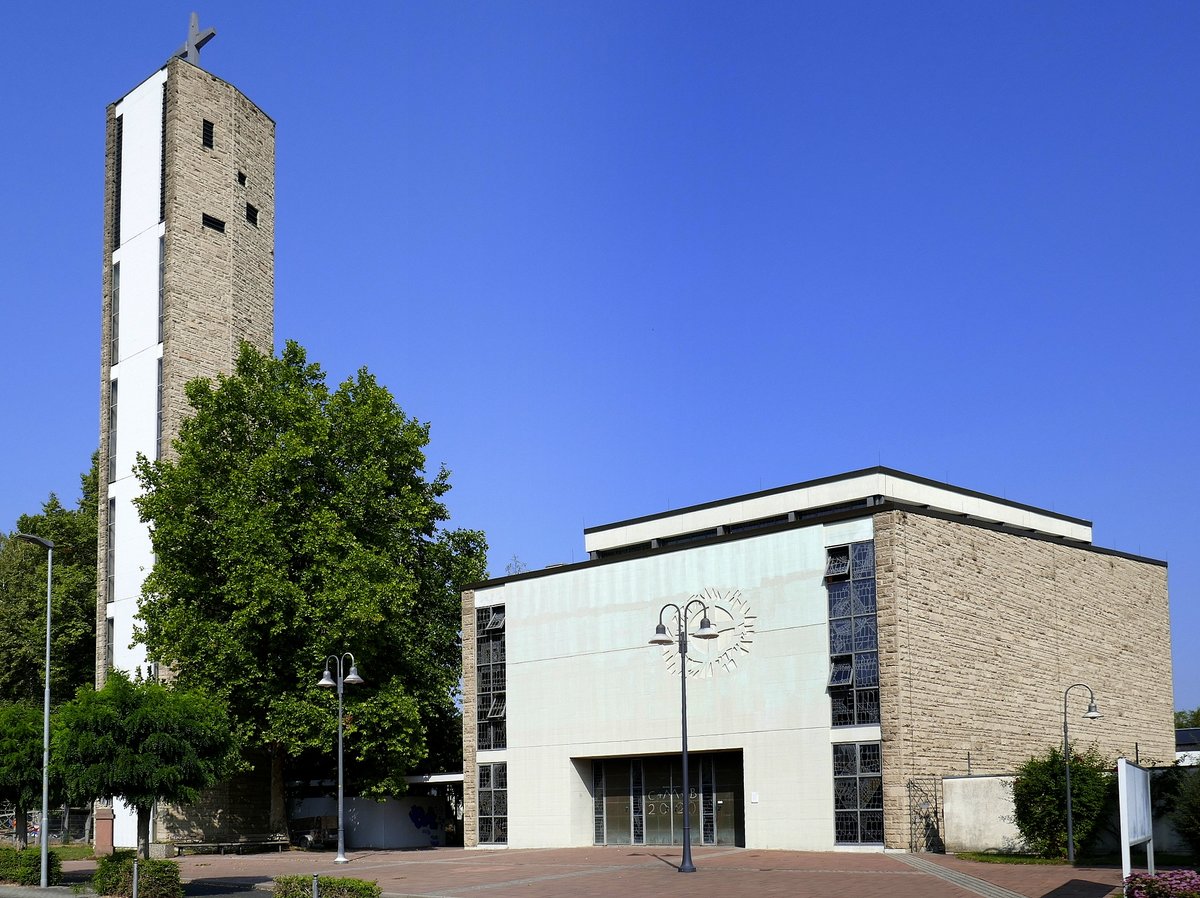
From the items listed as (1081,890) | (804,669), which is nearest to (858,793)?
(804,669)

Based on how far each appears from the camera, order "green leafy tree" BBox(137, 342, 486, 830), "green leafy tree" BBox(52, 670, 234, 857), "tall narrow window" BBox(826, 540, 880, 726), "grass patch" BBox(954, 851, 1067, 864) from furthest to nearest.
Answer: "green leafy tree" BBox(137, 342, 486, 830)
"tall narrow window" BBox(826, 540, 880, 726)
"grass patch" BBox(954, 851, 1067, 864)
"green leafy tree" BBox(52, 670, 234, 857)

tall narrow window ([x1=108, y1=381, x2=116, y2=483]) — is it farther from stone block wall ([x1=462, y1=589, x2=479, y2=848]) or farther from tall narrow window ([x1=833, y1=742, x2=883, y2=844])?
tall narrow window ([x1=833, y1=742, x2=883, y2=844])

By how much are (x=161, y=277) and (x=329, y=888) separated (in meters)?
34.1

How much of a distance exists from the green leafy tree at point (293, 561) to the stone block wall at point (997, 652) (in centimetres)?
1787

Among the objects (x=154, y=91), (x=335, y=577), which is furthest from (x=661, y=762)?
(x=154, y=91)

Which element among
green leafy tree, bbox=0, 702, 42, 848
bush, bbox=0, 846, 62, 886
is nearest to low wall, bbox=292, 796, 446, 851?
green leafy tree, bbox=0, 702, 42, 848

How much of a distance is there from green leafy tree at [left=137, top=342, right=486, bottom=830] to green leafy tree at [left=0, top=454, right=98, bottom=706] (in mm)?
12448

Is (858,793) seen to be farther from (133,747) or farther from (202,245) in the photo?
(202,245)

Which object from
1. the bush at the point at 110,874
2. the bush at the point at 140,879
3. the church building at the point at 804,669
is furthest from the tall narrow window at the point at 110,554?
the bush at the point at 140,879

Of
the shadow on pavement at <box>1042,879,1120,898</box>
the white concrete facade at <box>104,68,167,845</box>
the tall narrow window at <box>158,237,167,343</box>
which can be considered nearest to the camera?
the shadow on pavement at <box>1042,879,1120,898</box>

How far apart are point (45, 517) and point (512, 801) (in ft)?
100

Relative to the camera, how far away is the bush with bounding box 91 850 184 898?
2548 cm

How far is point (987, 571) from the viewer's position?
37.8 m

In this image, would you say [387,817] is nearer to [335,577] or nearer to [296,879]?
[335,577]
